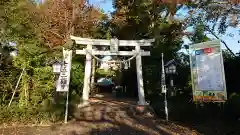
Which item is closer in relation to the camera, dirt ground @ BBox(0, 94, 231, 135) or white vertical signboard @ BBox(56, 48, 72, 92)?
dirt ground @ BBox(0, 94, 231, 135)

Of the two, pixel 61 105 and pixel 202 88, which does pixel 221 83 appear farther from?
pixel 61 105

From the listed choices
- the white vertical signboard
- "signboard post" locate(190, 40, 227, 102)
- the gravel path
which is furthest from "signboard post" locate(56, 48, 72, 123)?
"signboard post" locate(190, 40, 227, 102)

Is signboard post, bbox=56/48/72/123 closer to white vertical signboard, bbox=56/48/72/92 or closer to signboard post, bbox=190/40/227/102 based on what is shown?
white vertical signboard, bbox=56/48/72/92

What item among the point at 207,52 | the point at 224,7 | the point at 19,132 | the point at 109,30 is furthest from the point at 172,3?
the point at 19,132

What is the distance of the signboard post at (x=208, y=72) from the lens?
9172 mm

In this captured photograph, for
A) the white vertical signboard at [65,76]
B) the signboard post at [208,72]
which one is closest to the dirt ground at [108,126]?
the white vertical signboard at [65,76]

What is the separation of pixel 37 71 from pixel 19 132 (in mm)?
3327

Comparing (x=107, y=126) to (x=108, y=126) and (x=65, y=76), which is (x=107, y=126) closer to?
(x=108, y=126)

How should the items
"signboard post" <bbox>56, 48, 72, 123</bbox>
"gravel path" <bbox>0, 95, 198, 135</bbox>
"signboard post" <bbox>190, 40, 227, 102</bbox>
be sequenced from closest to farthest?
"signboard post" <bbox>190, 40, 227, 102</bbox>
"gravel path" <bbox>0, 95, 198, 135</bbox>
"signboard post" <bbox>56, 48, 72, 123</bbox>

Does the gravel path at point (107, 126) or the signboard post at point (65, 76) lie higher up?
the signboard post at point (65, 76)

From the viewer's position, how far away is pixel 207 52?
31.8ft

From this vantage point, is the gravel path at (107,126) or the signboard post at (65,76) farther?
the signboard post at (65,76)

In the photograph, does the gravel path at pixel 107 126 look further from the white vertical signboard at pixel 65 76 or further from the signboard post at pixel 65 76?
the white vertical signboard at pixel 65 76

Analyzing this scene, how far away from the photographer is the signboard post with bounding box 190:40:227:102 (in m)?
9.17
